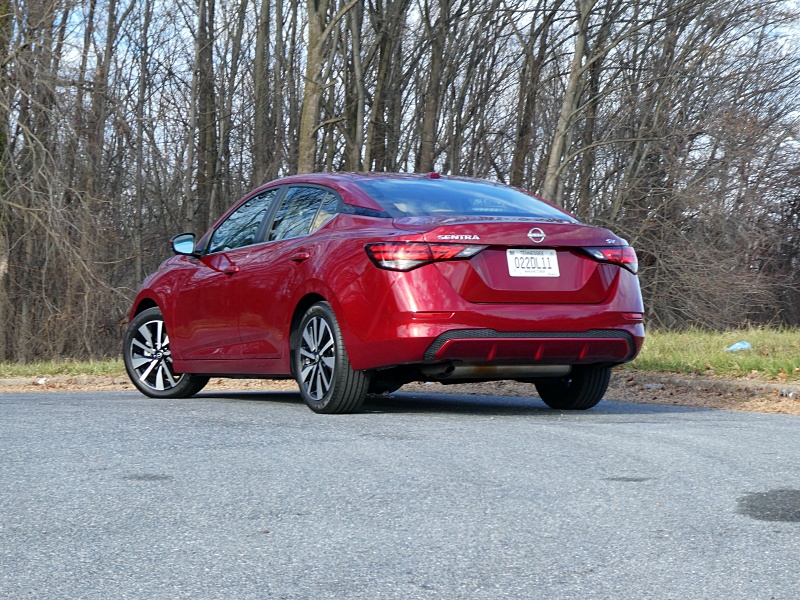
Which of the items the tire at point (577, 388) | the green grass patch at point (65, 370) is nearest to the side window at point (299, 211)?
the tire at point (577, 388)

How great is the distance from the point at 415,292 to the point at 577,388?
1.97 m

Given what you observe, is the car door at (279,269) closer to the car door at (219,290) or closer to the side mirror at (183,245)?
the car door at (219,290)

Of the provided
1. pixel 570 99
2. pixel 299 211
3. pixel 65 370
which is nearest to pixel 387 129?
pixel 570 99

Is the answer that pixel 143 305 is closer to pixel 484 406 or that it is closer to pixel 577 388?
pixel 484 406

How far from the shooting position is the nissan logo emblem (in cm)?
705

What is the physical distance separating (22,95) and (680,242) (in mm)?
14776

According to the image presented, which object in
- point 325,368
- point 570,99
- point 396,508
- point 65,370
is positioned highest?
point 570,99

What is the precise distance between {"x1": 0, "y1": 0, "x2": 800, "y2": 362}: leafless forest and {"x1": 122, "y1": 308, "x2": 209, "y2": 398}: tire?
9482 millimetres

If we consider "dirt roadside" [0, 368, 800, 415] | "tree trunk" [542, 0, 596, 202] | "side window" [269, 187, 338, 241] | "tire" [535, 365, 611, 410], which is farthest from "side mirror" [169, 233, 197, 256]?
"tree trunk" [542, 0, 596, 202]

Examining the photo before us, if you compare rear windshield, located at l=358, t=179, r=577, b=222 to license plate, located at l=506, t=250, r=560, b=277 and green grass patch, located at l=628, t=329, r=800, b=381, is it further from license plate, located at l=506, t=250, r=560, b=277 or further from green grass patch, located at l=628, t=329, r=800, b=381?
green grass patch, located at l=628, t=329, r=800, b=381

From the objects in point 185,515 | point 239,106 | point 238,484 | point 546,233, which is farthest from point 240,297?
point 239,106

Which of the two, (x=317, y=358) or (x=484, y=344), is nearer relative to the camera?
(x=484, y=344)

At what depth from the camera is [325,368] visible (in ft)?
24.6

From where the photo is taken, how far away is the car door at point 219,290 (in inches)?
337
